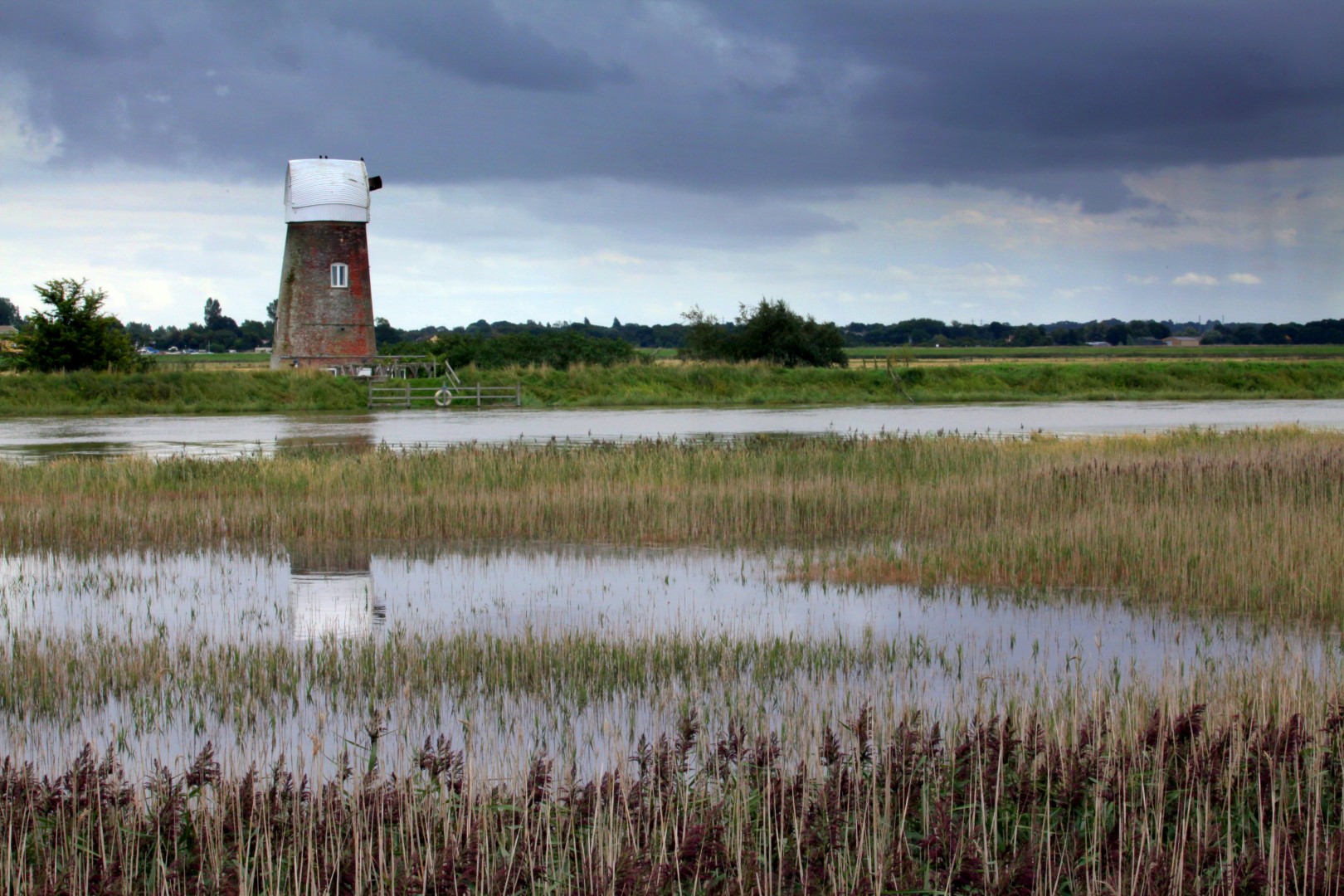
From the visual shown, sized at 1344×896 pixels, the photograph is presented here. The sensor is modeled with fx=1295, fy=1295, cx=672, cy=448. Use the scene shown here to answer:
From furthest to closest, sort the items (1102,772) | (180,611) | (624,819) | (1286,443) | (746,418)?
(746,418)
(1286,443)
(180,611)
(1102,772)
(624,819)

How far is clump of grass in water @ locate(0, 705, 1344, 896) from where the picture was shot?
5.27 metres

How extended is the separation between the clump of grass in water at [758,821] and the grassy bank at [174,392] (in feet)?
168

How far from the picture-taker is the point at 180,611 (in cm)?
1220

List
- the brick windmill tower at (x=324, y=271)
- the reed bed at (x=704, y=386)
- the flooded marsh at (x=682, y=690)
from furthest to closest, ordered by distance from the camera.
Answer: the brick windmill tower at (x=324, y=271)
the reed bed at (x=704, y=386)
the flooded marsh at (x=682, y=690)

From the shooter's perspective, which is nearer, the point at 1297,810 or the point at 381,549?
the point at 1297,810

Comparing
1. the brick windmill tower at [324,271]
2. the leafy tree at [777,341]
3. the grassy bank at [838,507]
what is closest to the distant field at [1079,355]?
the leafy tree at [777,341]

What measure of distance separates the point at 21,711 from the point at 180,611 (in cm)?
359

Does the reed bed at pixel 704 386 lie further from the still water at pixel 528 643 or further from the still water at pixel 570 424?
the still water at pixel 528 643

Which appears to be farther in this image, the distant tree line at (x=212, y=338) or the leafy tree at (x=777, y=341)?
the distant tree line at (x=212, y=338)

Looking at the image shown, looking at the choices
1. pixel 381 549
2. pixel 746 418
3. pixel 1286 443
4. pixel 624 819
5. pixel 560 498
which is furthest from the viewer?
pixel 746 418

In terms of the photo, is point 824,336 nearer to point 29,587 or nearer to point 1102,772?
point 29,587

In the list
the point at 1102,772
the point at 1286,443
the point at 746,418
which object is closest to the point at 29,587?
the point at 1102,772

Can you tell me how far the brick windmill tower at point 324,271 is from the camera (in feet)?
213

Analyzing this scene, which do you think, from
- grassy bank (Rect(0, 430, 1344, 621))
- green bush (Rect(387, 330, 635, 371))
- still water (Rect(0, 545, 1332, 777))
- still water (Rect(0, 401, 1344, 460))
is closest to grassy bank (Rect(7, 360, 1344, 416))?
still water (Rect(0, 401, 1344, 460))
